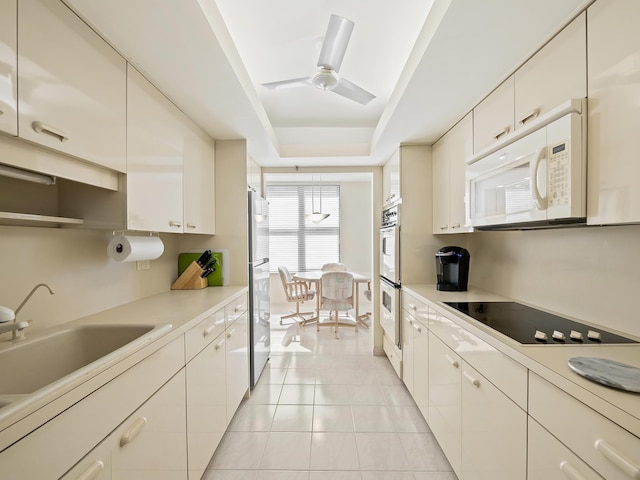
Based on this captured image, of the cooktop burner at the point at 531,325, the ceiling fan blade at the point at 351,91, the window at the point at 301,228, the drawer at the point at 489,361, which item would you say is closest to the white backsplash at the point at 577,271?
the cooktop burner at the point at 531,325

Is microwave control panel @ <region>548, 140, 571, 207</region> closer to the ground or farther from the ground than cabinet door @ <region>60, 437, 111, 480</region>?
farther from the ground

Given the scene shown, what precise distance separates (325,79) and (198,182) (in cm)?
122

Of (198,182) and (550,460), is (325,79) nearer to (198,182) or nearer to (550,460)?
(198,182)

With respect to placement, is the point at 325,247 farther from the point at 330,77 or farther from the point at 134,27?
the point at 134,27

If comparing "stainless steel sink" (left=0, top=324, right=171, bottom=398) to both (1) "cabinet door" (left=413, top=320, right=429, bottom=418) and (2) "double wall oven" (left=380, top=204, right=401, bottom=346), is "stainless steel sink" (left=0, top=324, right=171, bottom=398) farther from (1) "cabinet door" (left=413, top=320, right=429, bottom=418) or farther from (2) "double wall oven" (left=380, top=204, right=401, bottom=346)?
(2) "double wall oven" (left=380, top=204, right=401, bottom=346)

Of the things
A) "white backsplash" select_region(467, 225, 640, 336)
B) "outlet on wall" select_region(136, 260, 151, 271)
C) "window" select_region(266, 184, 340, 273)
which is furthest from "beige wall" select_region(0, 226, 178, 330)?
"window" select_region(266, 184, 340, 273)

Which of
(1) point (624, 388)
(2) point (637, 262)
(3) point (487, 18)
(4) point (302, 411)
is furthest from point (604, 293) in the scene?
(4) point (302, 411)

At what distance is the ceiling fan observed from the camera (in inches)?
59.2

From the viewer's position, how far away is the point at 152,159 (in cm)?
165

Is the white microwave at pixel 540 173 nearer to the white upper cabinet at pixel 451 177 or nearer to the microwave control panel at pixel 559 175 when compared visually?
the microwave control panel at pixel 559 175

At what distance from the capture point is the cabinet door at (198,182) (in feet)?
6.92

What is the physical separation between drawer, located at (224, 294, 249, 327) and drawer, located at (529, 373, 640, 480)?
170cm

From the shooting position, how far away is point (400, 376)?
2.62m

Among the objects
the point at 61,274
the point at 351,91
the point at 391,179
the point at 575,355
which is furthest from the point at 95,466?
the point at 391,179
